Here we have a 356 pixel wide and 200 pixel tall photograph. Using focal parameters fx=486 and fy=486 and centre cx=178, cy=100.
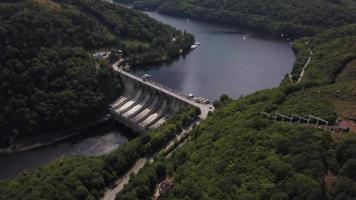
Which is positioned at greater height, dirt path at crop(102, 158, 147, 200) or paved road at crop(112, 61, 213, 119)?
paved road at crop(112, 61, 213, 119)

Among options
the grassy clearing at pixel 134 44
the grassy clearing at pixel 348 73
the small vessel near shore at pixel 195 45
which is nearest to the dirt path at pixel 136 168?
the grassy clearing at pixel 348 73

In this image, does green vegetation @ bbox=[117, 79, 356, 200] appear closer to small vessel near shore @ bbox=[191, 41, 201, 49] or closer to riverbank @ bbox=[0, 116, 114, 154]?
riverbank @ bbox=[0, 116, 114, 154]

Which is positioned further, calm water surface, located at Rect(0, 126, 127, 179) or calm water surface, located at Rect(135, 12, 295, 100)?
calm water surface, located at Rect(135, 12, 295, 100)

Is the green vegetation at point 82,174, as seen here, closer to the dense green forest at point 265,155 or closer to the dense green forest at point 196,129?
the dense green forest at point 196,129

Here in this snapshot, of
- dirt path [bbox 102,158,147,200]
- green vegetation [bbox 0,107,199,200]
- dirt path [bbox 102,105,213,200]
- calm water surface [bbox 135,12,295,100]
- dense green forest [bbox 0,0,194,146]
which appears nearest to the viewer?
green vegetation [bbox 0,107,199,200]

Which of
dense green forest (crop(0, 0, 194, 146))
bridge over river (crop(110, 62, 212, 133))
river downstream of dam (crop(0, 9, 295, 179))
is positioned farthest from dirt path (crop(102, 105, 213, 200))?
dense green forest (crop(0, 0, 194, 146))

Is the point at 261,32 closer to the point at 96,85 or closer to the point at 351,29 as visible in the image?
the point at 351,29

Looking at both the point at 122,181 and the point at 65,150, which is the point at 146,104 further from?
the point at 122,181
